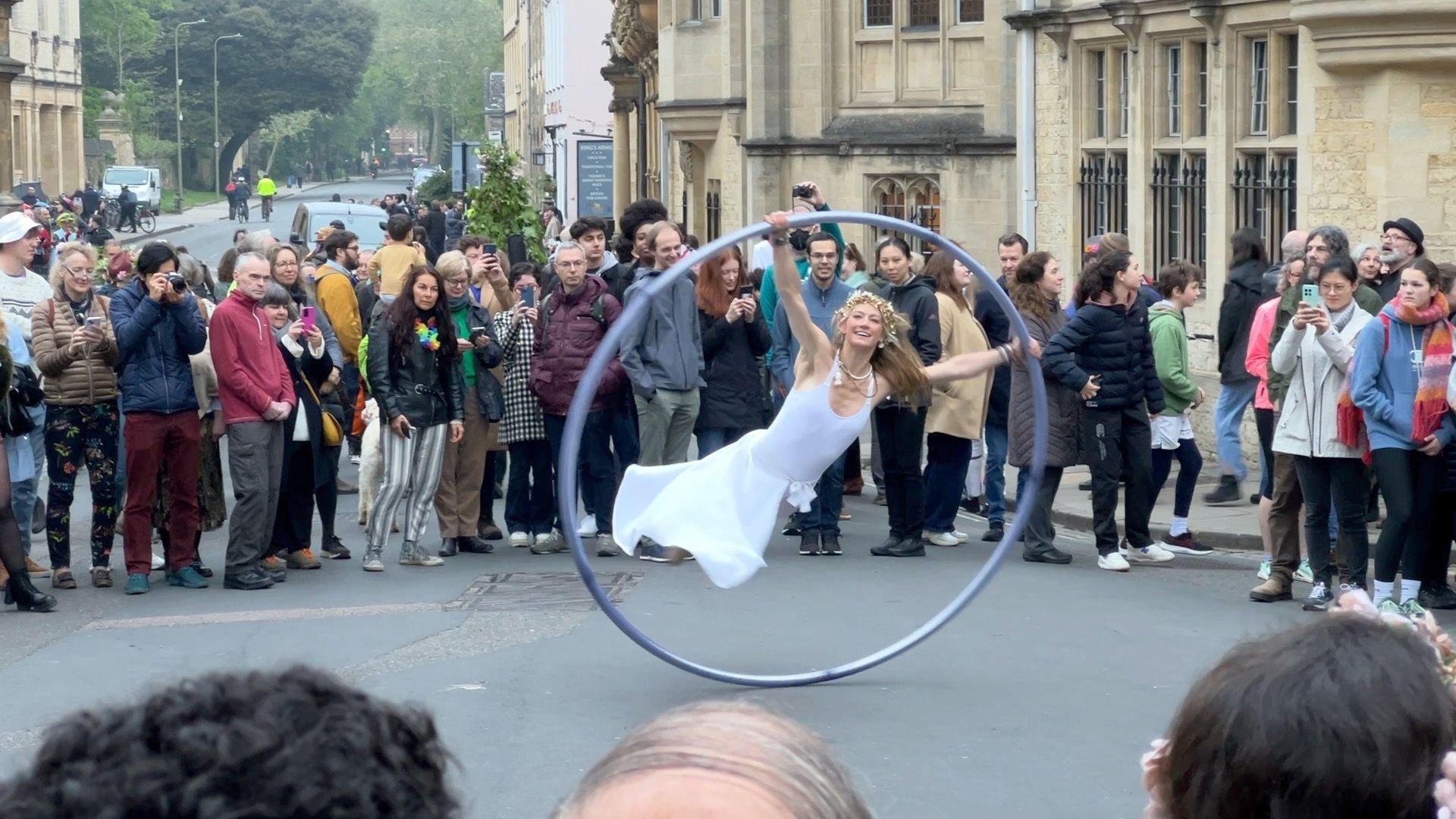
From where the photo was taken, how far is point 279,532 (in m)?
11.9

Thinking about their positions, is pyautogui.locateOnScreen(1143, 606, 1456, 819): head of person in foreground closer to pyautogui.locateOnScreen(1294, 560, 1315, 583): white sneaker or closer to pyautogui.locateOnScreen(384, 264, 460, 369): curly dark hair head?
pyautogui.locateOnScreen(1294, 560, 1315, 583): white sneaker

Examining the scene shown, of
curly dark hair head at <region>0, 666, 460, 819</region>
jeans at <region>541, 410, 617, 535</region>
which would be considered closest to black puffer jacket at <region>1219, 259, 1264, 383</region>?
jeans at <region>541, 410, 617, 535</region>

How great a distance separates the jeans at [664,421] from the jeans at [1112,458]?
8.32 ft

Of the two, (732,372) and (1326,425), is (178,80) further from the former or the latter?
(1326,425)

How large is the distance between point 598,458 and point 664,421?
0.76 meters

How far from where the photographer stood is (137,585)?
11008 millimetres

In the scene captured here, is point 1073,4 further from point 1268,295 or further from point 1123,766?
point 1123,766

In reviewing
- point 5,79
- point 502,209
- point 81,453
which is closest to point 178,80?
point 5,79

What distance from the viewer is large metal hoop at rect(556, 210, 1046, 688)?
764 cm

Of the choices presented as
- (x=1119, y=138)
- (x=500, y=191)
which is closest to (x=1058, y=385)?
(x=1119, y=138)

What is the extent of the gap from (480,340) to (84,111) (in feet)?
272

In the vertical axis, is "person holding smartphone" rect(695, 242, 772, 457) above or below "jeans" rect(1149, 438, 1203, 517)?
above

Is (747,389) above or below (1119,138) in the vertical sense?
below

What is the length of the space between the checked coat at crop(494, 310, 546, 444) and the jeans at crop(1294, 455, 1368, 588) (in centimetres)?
509
